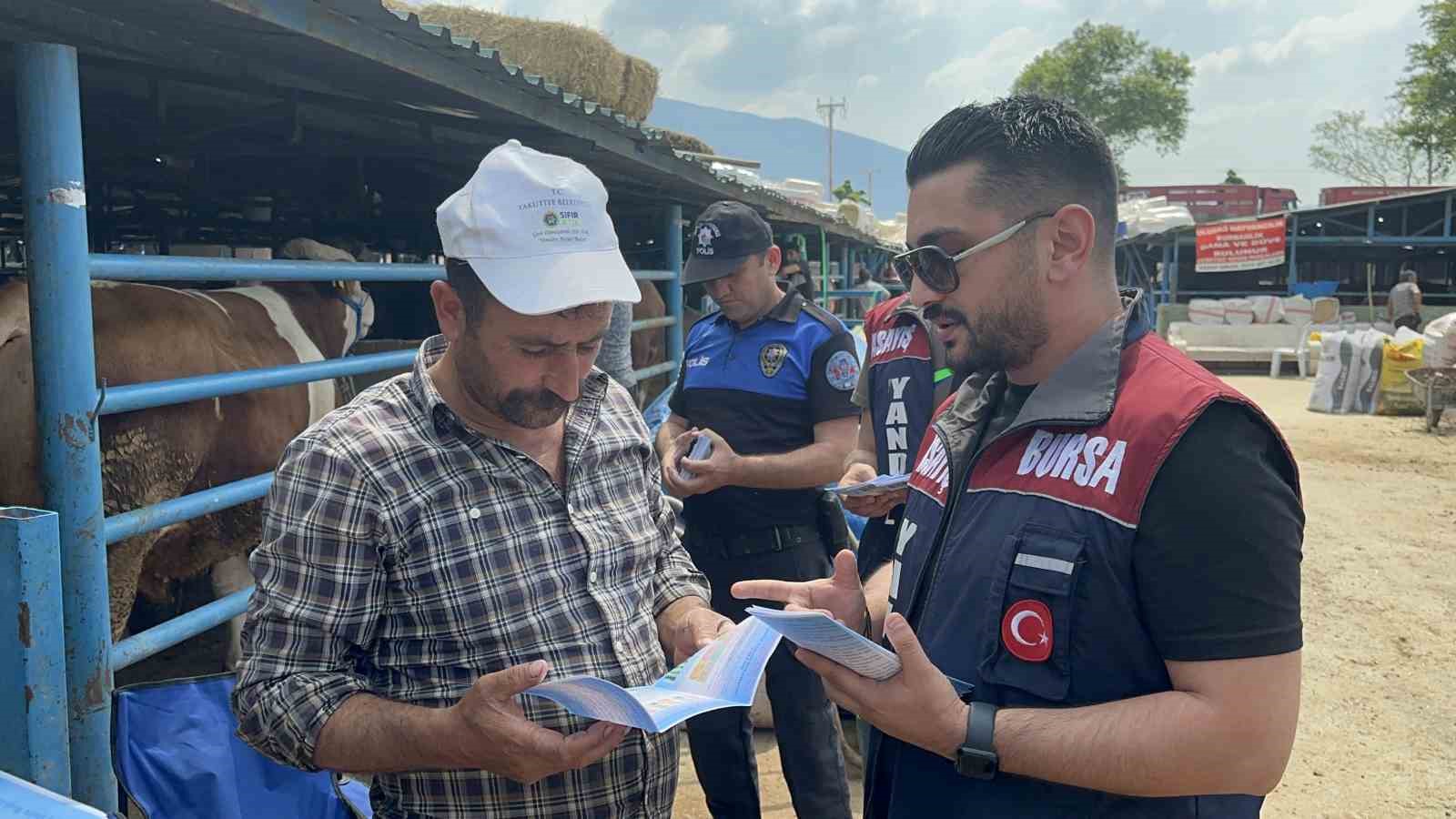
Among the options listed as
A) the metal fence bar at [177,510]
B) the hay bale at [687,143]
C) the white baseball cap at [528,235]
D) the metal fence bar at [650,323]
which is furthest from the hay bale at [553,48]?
the white baseball cap at [528,235]

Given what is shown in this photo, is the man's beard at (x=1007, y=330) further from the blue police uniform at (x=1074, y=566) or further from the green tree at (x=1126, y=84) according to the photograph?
the green tree at (x=1126, y=84)

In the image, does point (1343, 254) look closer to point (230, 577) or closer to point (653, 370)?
point (653, 370)

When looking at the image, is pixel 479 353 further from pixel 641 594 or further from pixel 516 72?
pixel 516 72

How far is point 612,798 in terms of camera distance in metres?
1.72

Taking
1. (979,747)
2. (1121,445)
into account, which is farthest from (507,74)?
(979,747)

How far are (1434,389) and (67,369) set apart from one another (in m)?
13.6

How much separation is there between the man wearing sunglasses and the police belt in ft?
5.48

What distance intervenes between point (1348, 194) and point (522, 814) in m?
40.3

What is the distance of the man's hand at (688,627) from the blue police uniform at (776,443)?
4.19 ft

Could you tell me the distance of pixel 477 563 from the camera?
1.63 m

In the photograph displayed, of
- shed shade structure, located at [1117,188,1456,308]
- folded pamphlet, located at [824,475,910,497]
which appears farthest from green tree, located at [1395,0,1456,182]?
folded pamphlet, located at [824,475,910,497]

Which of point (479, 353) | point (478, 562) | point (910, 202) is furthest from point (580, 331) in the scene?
point (910, 202)

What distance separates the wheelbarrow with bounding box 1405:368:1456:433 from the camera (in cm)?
1195

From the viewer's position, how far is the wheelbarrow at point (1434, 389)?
12.0 metres
